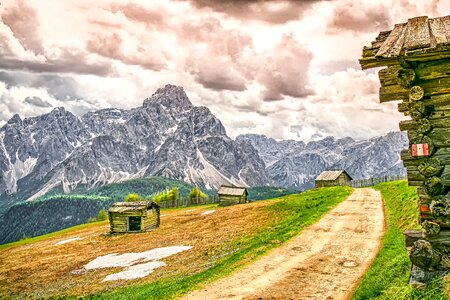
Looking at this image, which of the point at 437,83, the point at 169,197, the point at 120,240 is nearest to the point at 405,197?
the point at 437,83

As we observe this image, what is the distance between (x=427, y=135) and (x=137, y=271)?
24.9 meters

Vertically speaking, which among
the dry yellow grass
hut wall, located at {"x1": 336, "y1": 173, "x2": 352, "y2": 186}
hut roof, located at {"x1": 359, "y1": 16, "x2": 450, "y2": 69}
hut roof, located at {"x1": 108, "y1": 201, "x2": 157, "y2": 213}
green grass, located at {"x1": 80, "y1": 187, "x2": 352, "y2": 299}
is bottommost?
the dry yellow grass

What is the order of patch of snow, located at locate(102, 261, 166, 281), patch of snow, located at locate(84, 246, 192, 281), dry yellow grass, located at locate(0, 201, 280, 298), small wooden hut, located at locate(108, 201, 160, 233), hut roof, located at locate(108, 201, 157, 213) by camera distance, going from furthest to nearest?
hut roof, located at locate(108, 201, 157, 213), small wooden hut, located at locate(108, 201, 160, 233), patch of snow, located at locate(84, 246, 192, 281), patch of snow, located at locate(102, 261, 166, 281), dry yellow grass, located at locate(0, 201, 280, 298)

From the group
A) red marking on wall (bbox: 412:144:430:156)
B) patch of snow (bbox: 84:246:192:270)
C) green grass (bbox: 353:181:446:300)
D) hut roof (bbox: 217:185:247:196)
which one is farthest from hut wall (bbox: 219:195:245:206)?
red marking on wall (bbox: 412:144:430:156)

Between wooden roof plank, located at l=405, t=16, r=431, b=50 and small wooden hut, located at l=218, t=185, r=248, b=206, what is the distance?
93328mm

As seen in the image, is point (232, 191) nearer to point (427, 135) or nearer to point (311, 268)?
point (311, 268)

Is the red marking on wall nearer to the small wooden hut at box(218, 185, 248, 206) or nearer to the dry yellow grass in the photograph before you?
the dry yellow grass

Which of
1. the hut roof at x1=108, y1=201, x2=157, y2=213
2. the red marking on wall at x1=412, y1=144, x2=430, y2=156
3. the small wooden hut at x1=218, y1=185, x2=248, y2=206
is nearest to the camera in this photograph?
the red marking on wall at x1=412, y1=144, x2=430, y2=156

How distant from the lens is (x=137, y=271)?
3123 cm

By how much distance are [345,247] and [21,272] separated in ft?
116

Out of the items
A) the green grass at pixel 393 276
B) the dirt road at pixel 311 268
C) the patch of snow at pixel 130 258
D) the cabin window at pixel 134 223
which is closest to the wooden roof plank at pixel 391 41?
the green grass at pixel 393 276

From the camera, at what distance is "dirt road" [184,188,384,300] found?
18.2 m

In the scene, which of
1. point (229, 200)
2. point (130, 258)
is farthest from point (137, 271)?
point (229, 200)

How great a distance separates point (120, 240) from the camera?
2170 inches
